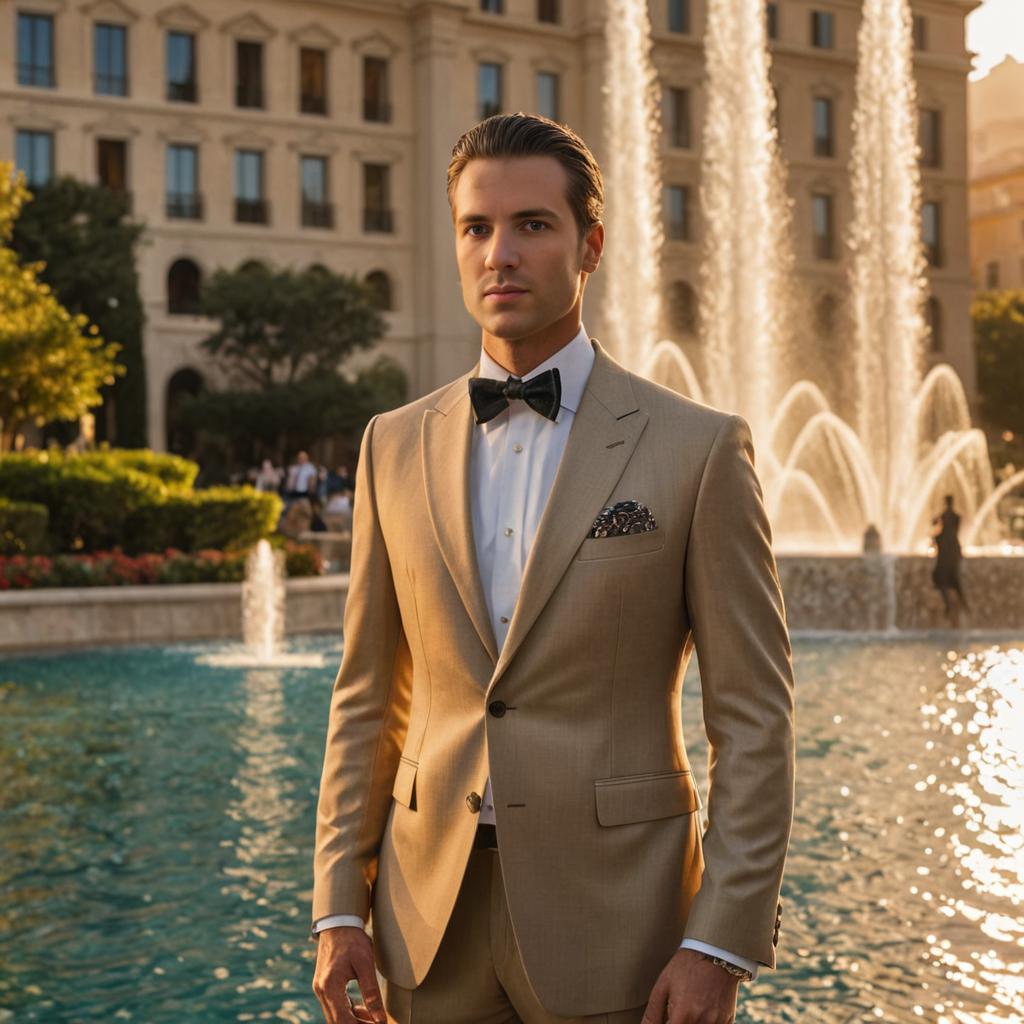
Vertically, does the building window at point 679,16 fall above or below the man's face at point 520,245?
above

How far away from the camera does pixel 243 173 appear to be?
40.6 m

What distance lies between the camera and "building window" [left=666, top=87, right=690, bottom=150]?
46.9m

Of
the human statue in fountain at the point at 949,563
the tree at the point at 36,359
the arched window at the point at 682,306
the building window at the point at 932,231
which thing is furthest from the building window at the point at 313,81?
the human statue in fountain at the point at 949,563

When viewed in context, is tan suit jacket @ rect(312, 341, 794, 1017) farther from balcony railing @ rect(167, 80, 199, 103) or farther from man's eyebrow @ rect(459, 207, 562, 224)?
balcony railing @ rect(167, 80, 199, 103)

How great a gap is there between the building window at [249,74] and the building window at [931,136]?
23682 mm

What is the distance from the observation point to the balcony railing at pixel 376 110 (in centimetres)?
4228

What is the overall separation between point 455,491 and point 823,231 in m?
48.6

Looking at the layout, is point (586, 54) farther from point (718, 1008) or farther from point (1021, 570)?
point (718, 1008)

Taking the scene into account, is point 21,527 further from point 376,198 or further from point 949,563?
point 376,198

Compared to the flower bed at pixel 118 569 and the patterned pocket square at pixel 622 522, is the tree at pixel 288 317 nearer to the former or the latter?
the flower bed at pixel 118 569

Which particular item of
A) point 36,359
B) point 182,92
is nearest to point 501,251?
point 36,359

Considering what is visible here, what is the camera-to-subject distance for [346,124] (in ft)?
136

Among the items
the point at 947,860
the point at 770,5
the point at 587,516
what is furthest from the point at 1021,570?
the point at 770,5

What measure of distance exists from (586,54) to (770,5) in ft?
25.6
